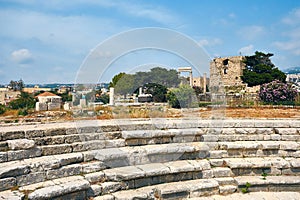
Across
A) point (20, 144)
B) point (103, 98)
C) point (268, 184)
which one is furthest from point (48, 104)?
point (268, 184)

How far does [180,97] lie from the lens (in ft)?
45.1

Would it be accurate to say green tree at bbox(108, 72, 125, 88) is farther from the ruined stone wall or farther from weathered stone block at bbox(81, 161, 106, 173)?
the ruined stone wall

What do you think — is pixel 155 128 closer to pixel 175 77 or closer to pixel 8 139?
pixel 8 139

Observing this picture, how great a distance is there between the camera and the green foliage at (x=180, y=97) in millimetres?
13513

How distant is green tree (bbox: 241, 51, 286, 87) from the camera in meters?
38.5

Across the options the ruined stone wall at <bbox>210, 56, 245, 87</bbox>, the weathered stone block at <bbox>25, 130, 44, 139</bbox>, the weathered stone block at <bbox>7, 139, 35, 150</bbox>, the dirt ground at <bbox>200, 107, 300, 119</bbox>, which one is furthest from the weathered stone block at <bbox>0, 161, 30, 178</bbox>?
the ruined stone wall at <bbox>210, 56, 245, 87</bbox>

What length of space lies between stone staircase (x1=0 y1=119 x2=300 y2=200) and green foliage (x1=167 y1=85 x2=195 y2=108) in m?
5.15

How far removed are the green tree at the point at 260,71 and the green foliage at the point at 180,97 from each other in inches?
1044

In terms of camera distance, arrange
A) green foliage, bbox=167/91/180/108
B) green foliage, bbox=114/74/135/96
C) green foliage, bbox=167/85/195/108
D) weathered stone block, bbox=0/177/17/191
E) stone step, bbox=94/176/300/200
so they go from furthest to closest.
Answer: green foliage, bbox=167/91/180/108 < green foliage, bbox=167/85/195/108 < green foliage, bbox=114/74/135/96 < stone step, bbox=94/176/300/200 < weathered stone block, bbox=0/177/17/191

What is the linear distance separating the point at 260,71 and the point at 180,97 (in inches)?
1179

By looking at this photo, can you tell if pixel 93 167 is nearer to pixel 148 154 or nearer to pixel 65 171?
pixel 65 171

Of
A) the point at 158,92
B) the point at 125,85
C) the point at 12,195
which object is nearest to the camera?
the point at 12,195

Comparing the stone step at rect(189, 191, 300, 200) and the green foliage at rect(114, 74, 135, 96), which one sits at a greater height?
the green foliage at rect(114, 74, 135, 96)

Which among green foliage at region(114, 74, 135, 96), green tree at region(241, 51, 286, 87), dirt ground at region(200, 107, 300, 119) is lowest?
dirt ground at region(200, 107, 300, 119)
